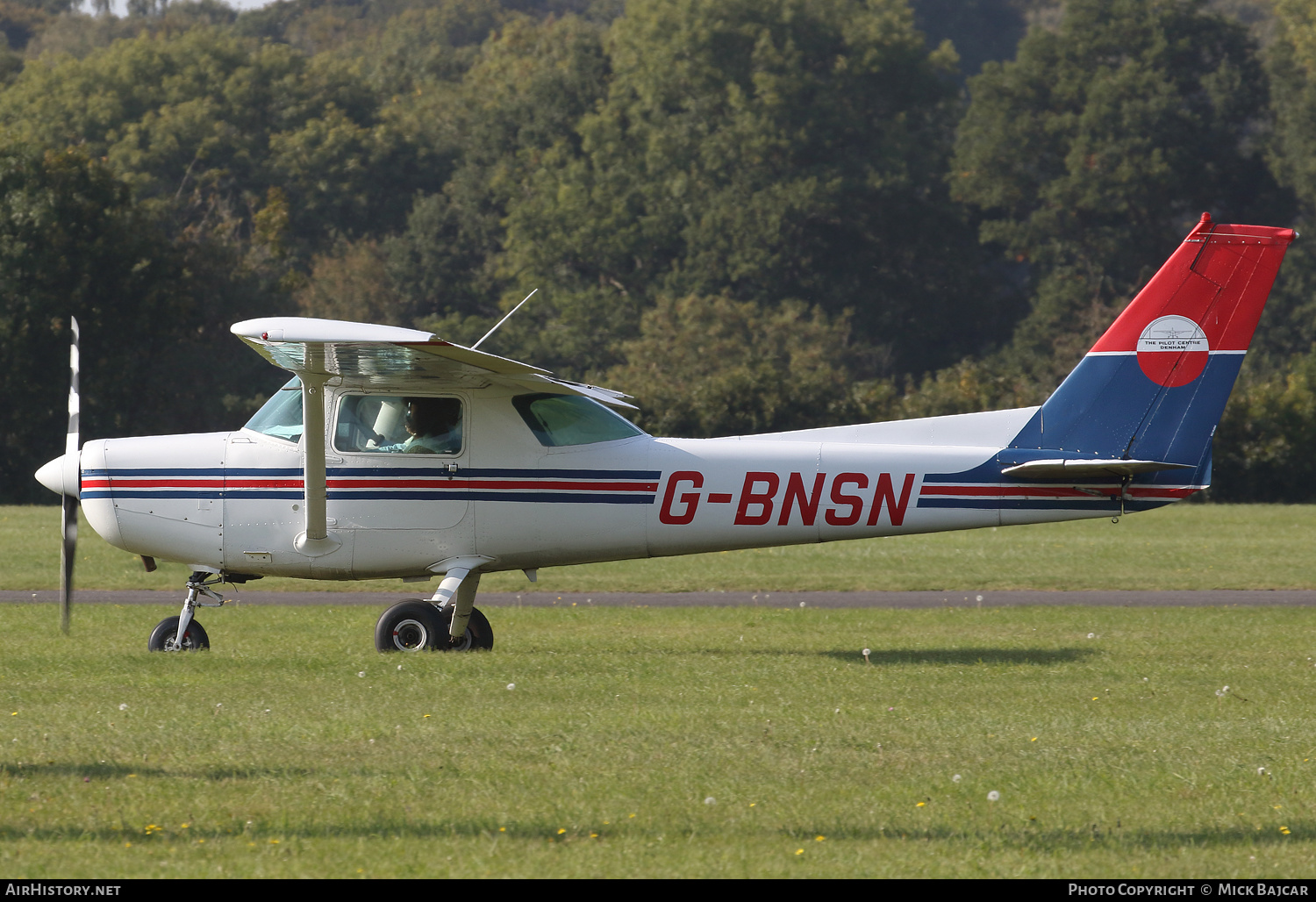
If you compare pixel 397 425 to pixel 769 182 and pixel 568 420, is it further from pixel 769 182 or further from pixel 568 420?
pixel 769 182

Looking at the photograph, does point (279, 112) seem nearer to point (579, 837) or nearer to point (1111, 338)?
point (1111, 338)

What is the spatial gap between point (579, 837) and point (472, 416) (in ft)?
19.9

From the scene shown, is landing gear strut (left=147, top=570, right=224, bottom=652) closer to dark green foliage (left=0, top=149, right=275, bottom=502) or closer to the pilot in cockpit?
the pilot in cockpit

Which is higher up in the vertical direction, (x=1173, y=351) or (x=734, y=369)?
(x=1173, y=351)

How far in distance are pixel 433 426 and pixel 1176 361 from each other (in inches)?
227

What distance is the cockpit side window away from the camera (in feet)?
39.5

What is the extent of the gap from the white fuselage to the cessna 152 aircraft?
0.02 metres

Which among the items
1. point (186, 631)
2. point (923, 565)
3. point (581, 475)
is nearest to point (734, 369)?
point (923, 565)

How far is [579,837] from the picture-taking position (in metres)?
6.42

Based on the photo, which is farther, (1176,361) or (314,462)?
(1176,361)

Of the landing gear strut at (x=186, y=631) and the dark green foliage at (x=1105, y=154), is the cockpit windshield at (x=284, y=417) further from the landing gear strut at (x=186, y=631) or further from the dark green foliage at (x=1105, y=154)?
the dark green foliage at (x=1105, y=154)

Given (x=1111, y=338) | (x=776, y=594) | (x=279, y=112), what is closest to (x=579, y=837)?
(x=1111, y=338)

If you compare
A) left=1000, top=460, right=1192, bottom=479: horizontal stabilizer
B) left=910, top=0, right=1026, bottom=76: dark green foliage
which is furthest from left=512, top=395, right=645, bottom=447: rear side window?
left=910, top=0, right=1026, bottom=76: dark green foliage

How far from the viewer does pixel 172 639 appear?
11.9 meters
